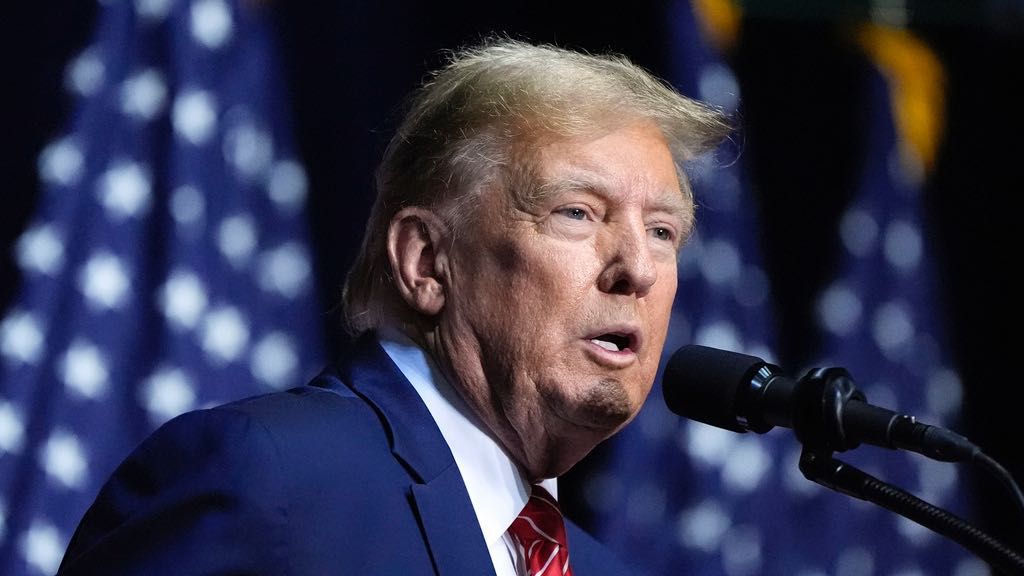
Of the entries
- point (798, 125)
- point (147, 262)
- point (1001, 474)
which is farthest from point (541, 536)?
point (798, 125)

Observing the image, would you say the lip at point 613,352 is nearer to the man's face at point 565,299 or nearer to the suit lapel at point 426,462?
the man's face at point 565,299

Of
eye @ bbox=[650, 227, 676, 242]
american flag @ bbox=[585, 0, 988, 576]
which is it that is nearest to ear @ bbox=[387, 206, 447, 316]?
eye @ bbox=[650, 227, 676, 242]

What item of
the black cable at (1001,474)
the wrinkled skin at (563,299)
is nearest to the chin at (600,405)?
the wrinkled skin at (563,299)

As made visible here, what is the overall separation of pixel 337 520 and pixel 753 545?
183cm

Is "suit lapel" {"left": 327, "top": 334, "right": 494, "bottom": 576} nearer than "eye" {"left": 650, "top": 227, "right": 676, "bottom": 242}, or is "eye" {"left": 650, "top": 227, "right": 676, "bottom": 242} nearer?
"suit lapel" {"left": 327, "top": 334, "right": 494, "bottom": 576}

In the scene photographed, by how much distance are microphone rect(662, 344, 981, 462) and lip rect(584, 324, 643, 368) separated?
12cm

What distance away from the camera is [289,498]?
4.51 ft

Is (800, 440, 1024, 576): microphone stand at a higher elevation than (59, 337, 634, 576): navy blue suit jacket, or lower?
higher

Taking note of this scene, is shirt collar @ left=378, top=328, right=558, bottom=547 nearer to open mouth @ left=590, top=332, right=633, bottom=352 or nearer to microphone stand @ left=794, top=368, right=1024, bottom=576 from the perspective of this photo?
open mouth @ left=590, top=332, right=633, bottom=352

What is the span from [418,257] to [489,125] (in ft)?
0.70

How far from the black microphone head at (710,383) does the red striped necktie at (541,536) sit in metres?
0.30

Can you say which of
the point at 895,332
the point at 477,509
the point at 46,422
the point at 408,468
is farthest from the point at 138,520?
the point at 895,332

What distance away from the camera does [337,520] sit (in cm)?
142

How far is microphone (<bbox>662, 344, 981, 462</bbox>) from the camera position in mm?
1235
